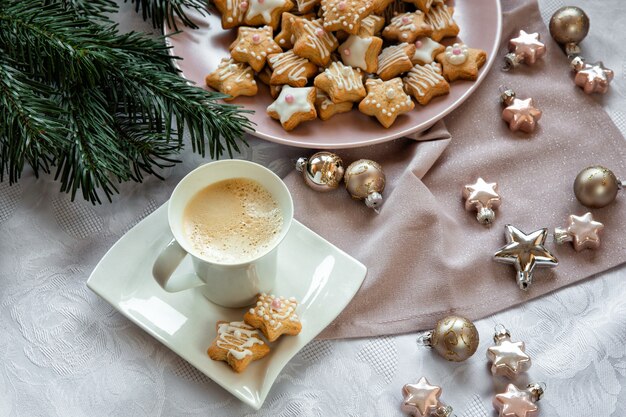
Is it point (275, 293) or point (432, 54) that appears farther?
point (432, 54)

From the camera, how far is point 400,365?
3.34 feet

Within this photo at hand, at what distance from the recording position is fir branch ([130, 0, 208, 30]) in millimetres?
1163

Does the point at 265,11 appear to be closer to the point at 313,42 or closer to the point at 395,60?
the point at 313,42

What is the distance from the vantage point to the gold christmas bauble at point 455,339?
0.98 m

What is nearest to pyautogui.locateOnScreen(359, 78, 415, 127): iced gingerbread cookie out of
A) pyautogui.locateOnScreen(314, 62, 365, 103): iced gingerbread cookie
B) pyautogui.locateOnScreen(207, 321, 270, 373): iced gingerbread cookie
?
pyautogui.locateOnScreen(314, 62, 365, 103): iced gingerbread cookie

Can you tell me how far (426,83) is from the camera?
44.7 inches

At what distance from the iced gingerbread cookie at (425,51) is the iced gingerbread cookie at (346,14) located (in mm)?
103

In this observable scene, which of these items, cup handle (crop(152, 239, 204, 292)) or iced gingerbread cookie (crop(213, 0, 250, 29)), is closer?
cup handle (crop(152, 239, 204, 292))

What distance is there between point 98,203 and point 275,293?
1.04ft

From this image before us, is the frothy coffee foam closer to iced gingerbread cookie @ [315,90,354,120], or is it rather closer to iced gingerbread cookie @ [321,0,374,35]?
iced gingerbread cookie @ [315,90,354,120]

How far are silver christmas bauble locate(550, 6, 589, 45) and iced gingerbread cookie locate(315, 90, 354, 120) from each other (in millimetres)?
404

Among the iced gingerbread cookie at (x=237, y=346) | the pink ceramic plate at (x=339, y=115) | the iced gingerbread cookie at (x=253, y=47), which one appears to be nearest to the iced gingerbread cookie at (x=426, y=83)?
the pink ceramic plate at (x=339, y=115)

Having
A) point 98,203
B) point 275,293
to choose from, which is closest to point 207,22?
point 98,203

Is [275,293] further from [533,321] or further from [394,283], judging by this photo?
[533,321]
